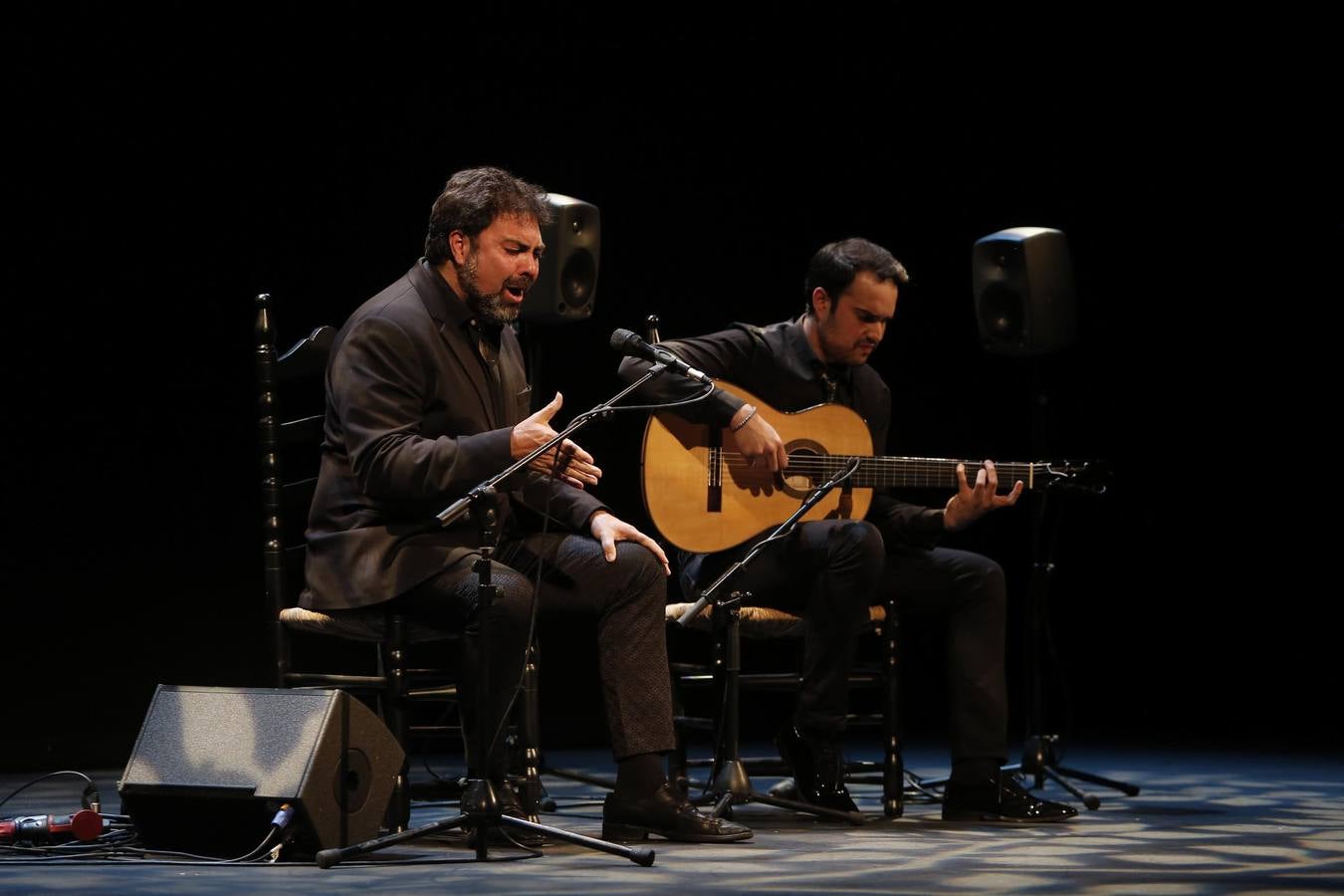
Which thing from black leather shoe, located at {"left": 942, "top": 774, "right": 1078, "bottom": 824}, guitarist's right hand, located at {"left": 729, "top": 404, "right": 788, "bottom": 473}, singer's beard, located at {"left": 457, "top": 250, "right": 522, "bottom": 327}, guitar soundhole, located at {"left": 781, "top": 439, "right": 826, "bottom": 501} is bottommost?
black leather shoe, located at {"left": 942, "top": 774, "right": 1078, "bottom": 824}

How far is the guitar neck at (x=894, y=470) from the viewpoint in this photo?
403cm

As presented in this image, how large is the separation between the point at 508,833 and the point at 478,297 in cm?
112

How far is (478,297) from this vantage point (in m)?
3.47

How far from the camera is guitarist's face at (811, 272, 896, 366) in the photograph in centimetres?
413

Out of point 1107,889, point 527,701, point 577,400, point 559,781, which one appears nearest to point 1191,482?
point 577,400

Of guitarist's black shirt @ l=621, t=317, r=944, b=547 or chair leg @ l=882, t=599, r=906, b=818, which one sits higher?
guitarist's black shirt @ l=621, t=317, r=944, b=547

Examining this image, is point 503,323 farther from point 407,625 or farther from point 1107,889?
point 1107,889

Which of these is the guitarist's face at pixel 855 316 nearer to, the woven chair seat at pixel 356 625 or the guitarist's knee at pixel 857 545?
the guitarist's knee at pixel 857 545

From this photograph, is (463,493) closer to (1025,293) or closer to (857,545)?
(857,545)

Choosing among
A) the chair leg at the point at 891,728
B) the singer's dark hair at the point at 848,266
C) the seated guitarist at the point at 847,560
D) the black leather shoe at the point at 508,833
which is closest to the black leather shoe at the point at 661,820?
the black leather shoe at the point at 508,833

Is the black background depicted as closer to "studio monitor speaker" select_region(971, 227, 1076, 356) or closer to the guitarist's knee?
"studio monitor speaker" select_region(971, 227, 1076, 356)

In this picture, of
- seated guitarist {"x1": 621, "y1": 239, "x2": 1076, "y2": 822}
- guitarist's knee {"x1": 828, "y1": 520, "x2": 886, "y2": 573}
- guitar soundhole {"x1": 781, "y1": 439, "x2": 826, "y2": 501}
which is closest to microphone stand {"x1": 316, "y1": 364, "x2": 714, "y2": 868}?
seated guitarist {"x1": 621, "y1": 239, "x2": 1076, "y2": 822}

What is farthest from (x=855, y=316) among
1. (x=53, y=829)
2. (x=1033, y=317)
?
(x=53, y=829)

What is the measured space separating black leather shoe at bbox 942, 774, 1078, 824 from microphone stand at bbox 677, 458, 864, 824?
0.89ft
